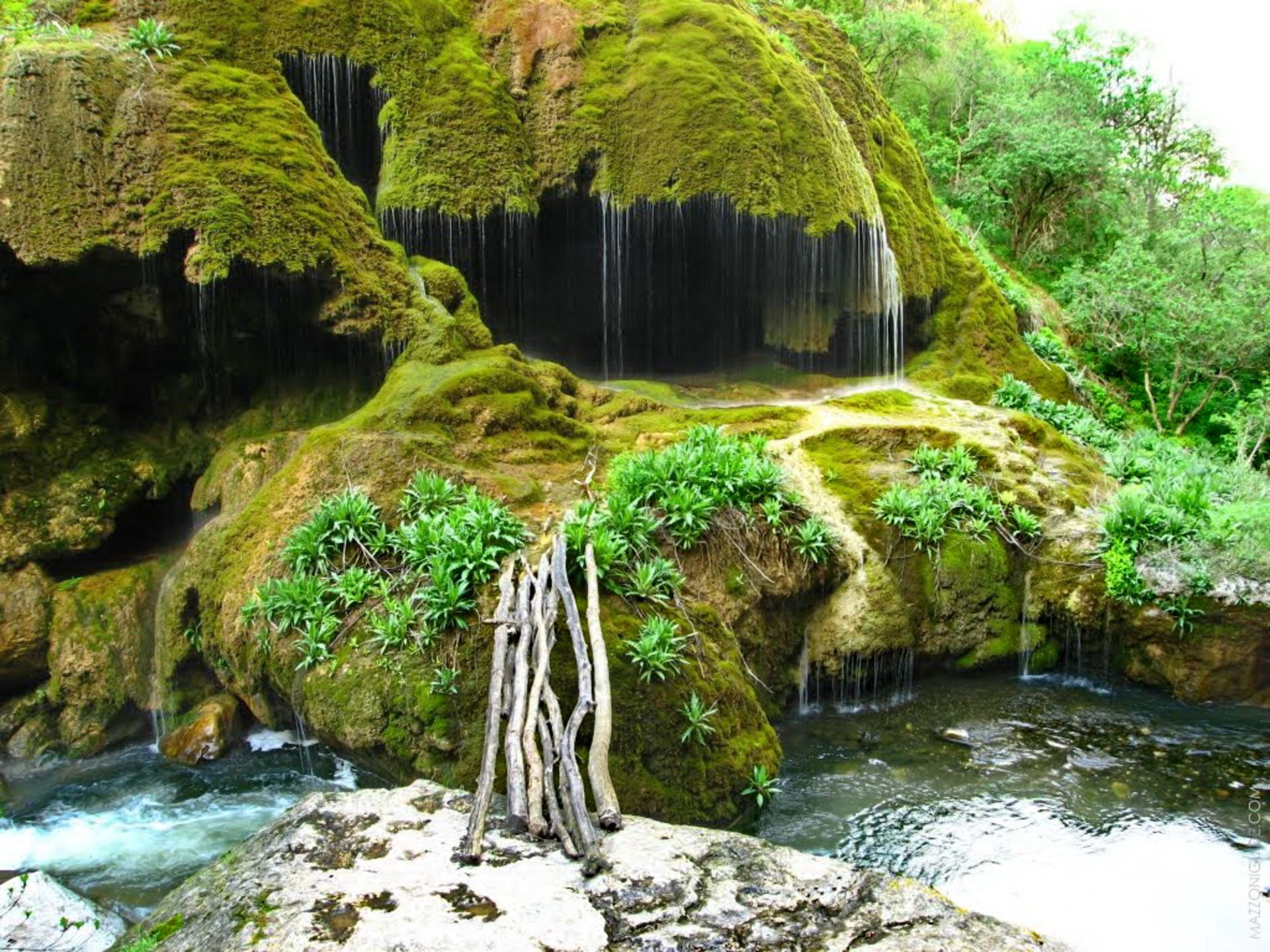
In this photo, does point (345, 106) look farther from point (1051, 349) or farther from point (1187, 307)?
point (1187, 307)

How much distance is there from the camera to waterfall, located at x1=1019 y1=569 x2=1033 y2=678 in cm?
859

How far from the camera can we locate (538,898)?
3621mm

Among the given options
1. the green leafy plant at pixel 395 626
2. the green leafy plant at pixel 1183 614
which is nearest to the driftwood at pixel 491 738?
the green leafy plant at pixel 395 626

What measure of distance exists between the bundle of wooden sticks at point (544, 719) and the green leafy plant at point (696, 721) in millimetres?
675

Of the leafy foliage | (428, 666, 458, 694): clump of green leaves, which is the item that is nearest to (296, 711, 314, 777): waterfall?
(428, 666, 458, 694): clump of green leaves

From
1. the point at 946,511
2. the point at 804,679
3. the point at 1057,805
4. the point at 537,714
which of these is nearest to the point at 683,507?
the point at 804,679

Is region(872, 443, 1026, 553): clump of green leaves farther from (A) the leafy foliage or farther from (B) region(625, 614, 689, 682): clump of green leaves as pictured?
(B) region(625, 614, 689, 682): clump of green leaves

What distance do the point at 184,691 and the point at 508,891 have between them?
5.53 m

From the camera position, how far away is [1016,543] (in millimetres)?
8773

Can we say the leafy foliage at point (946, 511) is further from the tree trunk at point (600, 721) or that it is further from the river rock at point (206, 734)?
the river rock at point (206, 734)

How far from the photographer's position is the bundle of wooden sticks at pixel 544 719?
13.8 ft

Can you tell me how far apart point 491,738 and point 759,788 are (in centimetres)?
224

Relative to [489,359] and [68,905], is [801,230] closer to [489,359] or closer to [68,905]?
[489,359]

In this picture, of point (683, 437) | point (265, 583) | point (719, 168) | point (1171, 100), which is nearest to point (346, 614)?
point (265, 583)
